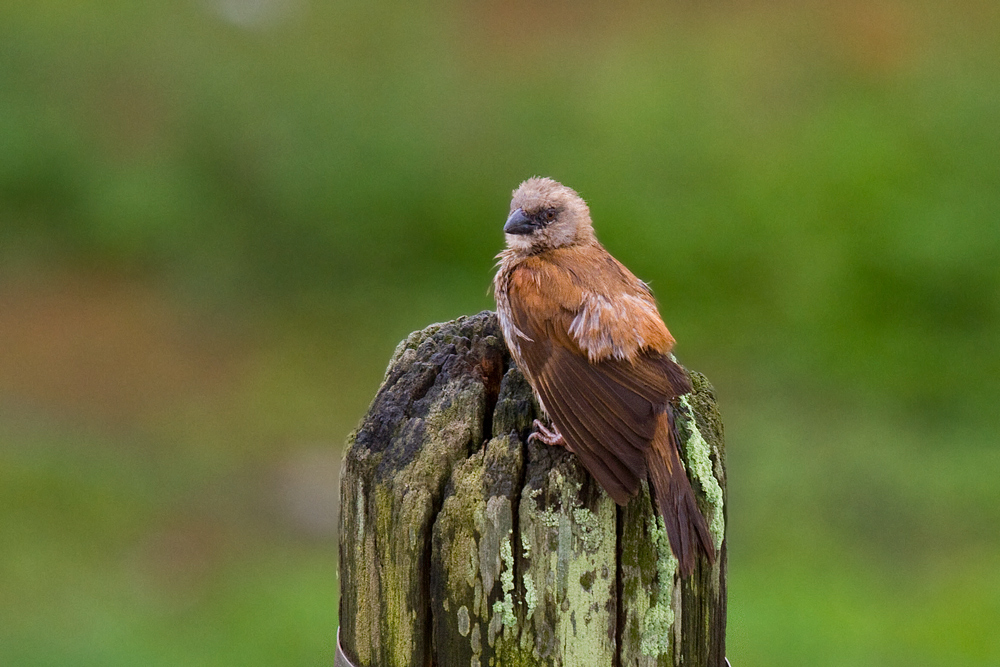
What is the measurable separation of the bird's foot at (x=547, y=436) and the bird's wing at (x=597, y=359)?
0.8 inches

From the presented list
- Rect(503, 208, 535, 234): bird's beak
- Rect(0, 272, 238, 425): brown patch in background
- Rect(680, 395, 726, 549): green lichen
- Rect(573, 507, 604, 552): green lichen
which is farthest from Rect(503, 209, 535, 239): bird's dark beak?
Rect(0, 272, 238, 425): brown patch in background

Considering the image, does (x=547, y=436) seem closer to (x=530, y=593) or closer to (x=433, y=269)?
(x=530, y=593)

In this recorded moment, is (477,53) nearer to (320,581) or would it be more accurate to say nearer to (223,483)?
(223,483)

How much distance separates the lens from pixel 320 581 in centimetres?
632

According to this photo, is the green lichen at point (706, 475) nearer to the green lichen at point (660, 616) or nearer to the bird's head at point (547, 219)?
the green lichen at point (660, 616)

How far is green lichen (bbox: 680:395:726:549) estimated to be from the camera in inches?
99.8

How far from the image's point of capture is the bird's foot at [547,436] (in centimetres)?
257

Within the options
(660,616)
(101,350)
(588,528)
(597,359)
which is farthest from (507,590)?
(101,350)

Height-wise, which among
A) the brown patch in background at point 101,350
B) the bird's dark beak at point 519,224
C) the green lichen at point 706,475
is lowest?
the green lichen at point 706,475

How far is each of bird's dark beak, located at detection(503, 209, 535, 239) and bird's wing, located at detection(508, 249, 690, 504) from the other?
1.16 ft

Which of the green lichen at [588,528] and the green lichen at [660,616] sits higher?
the green lichen at [588,528]

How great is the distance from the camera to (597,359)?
3.18 meters

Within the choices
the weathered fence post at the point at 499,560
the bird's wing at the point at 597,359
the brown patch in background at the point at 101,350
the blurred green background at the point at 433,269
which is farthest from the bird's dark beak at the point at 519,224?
the brown patch in background at the point at 101,350

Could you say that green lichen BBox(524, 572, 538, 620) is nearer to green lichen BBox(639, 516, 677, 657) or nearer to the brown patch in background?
green lichen BBox(639, 516, 677, 657)
